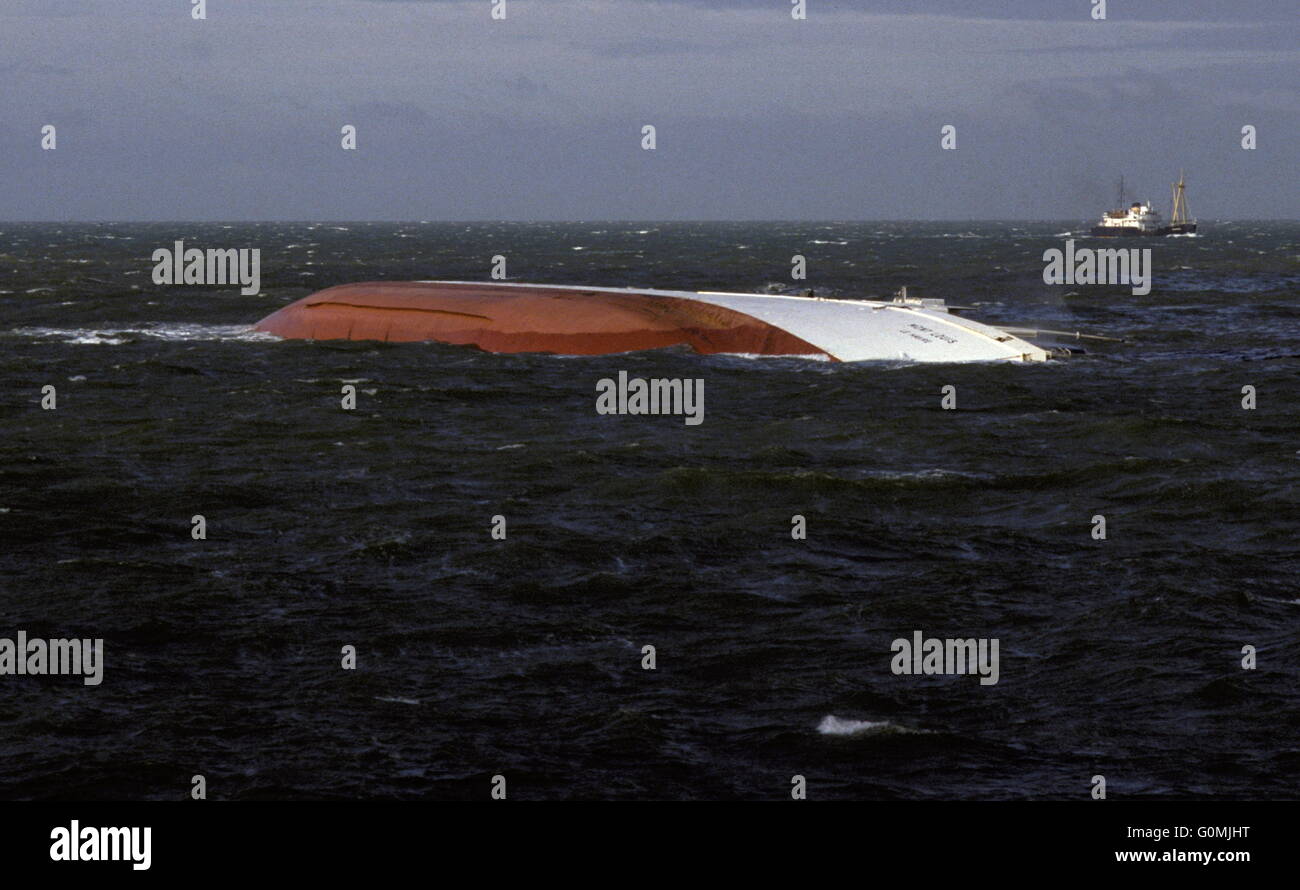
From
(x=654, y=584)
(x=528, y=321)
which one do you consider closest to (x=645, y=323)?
(x=528, y=321)

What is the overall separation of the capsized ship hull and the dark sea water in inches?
154

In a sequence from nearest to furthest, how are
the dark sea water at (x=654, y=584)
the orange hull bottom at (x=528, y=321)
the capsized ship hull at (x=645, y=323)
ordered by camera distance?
1. the dark sea water at (x=654, y=584)
2. the capsized ship hull at (x=645, y=323)
3. the orange hull bottom at (x=528, y=321)

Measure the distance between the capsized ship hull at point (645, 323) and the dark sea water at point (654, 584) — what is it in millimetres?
3904

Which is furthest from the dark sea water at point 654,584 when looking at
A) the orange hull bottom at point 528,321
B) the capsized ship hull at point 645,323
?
the orange hull bottom at point 528,321

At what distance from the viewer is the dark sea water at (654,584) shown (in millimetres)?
18422

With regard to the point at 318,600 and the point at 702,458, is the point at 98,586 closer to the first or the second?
the point at 318,600

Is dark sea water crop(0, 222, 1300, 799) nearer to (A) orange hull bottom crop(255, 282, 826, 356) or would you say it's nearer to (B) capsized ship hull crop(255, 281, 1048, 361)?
(B) capsized ship hull crop(255, 281, 1048, 361)

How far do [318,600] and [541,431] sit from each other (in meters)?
17.3

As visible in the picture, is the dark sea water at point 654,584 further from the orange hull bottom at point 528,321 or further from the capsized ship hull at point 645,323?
the orange hull bottom at point 528,321

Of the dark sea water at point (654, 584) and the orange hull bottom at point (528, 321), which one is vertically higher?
the orange hull bottom at point (528, 321)

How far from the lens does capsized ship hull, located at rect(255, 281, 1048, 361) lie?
184 ft

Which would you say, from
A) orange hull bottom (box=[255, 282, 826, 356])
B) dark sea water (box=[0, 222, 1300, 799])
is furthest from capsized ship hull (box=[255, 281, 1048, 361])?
dark sea water (box=[0, 222, 1300, 799])

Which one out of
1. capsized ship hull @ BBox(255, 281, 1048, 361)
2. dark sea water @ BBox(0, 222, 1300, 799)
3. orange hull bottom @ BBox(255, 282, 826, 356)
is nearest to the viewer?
dark sea water @ BBox(0, 222, 1300, 799)
